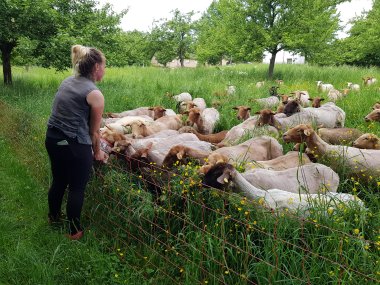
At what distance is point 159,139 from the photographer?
804cm

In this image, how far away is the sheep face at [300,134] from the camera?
663cm

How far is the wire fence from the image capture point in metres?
3.67

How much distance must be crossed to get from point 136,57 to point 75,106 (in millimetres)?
15885

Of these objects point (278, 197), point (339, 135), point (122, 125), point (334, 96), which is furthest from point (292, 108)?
point (278, 197)

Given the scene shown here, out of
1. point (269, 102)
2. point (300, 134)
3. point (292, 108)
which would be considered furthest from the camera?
point (269, 102)

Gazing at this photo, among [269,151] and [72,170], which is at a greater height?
[72,170]

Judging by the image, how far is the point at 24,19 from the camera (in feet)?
45.6

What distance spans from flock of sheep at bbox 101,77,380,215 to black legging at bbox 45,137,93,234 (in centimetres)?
131

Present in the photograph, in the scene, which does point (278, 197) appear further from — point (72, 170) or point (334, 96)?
point (334, 96)

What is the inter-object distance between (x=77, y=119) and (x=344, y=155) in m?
4.19

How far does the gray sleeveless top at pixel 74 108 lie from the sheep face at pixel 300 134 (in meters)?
3.78

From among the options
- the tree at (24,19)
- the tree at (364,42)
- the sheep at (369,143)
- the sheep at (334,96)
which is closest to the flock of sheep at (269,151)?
the sheep at (369,143)

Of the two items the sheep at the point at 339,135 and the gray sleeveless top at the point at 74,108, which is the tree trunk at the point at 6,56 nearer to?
the gray sleeveless top at the point at 74,108

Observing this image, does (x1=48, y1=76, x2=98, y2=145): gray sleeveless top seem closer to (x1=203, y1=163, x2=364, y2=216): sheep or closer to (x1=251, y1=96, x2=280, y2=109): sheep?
→ (x1=203, y1=163, x2=364, y2=216): sheep
